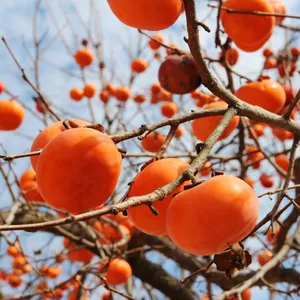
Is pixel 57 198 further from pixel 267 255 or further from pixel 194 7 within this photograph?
pixel 267 255

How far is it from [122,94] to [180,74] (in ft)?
9.96

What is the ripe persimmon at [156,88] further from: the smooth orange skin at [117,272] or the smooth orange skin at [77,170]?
the smooth orange skin at [77,170]

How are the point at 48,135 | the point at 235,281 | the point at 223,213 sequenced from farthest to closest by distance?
the point at 235,281
the point at 48,135
the point at 223,213

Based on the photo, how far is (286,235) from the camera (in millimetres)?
3184

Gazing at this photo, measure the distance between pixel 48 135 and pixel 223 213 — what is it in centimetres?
60

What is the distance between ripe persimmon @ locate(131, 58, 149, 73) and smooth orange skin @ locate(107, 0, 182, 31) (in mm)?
4290

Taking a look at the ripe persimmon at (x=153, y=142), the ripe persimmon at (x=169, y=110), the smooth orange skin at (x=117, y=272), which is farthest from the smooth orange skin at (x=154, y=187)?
the ripe persimmon at (x=169, y=110)

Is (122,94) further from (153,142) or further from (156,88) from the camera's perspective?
(153,142)

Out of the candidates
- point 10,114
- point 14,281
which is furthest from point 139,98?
point 14,281

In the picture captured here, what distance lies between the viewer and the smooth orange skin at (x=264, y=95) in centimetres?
235

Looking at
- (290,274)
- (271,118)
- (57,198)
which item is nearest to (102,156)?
(57,198)

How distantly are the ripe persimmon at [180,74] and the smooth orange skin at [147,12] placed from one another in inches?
42.3

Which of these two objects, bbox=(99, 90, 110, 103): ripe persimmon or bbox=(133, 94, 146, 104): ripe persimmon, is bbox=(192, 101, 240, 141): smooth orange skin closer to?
bbox=(99, 90, 110, 103): ripe persimmon

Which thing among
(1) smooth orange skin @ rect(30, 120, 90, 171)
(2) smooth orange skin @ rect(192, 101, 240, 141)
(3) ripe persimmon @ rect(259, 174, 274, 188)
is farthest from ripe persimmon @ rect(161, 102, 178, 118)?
(1) smooth orange skin @ rect(30, 120, 90, 171)
